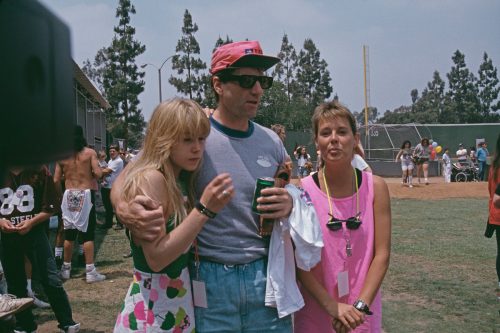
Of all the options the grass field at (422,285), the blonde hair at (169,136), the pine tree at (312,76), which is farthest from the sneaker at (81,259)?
the pine tree at (312,76)

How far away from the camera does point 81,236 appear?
689 cm

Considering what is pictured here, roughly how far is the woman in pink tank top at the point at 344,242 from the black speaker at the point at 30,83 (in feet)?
6.65

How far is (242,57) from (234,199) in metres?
0.63

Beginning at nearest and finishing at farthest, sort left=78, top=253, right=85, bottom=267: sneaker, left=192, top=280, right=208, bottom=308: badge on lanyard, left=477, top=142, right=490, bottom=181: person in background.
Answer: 1. left=192, top=280, right=208, bottom=308: badge on lanyard
2. left=78, top=253, right=85, bottom=267: sneaker
3. left=477, top=142, right=490, bottom=181: person in background

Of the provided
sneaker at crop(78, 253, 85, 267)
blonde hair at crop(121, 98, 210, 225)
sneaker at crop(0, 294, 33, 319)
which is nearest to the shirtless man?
sneaker at crop(78, 253, 85, 267)

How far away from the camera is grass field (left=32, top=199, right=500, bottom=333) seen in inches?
189

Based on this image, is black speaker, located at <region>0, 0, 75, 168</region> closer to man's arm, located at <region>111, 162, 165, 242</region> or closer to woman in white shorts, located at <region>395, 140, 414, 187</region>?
man's arm, located at <region>111, 162, 165, 242</region>

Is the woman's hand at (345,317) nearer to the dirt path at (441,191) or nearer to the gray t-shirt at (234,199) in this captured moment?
the gray t-shirt at (234,199)

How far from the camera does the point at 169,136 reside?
80.7 inches

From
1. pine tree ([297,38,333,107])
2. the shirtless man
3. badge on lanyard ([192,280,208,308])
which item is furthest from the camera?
pine tree ([297,38,333,107])

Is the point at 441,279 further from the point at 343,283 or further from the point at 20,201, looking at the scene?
the point at 20,201

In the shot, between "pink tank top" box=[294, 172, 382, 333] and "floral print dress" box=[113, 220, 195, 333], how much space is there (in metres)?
0.67

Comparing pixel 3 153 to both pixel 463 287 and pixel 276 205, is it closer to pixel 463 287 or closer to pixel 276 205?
pixel 276 205

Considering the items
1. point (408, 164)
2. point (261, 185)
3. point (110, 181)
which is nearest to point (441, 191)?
point (408, 164)
